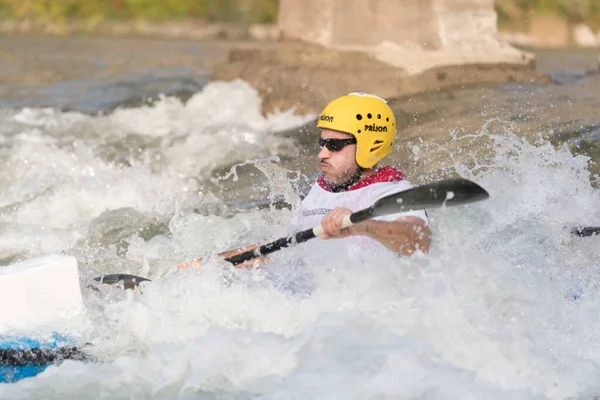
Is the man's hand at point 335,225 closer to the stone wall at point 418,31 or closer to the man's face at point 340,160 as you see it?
the man's face at point 340,160

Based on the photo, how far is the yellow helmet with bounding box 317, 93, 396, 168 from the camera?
5.32m

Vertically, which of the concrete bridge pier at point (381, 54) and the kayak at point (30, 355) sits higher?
the concrete bridge pier at point (381, 54)

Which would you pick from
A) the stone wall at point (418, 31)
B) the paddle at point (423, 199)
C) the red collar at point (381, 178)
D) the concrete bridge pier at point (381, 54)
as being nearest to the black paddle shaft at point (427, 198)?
the paddle at point (423, 199)

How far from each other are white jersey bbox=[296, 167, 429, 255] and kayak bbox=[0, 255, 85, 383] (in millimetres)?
1357

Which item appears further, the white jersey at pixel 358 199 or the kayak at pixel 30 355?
the white jersey at pixel 358 199

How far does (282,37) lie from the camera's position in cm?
1498

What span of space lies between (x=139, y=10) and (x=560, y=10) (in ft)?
86.6

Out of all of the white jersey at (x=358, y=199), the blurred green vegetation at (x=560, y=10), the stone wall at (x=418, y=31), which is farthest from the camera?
the blurred green vegetation at (x=560, y=10)

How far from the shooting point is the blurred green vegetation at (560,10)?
52141mm

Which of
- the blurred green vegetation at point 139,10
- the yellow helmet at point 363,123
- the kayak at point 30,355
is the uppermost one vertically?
the blurred green vegetation at point 139,10

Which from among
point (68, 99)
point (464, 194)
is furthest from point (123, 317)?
point (68, 99)

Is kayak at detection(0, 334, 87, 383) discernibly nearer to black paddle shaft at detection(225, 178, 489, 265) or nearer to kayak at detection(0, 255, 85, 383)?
kayak at detection(0, 255, 85, 383)

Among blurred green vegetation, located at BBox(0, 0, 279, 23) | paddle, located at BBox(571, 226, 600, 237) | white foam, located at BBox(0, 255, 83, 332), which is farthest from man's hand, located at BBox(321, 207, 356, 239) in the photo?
blurred green vegetation, located at BBox(0, 0, 279, 23)

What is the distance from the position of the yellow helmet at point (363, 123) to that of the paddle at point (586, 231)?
136 cm
